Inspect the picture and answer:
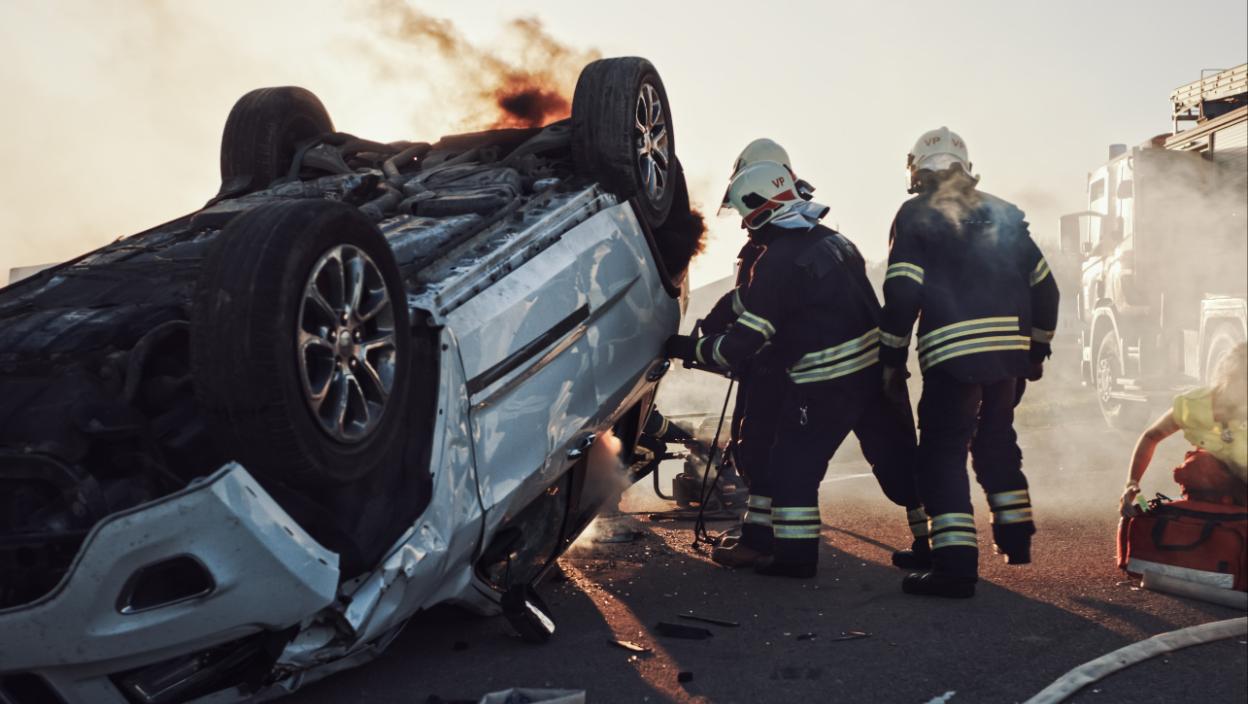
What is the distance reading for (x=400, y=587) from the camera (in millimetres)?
3553

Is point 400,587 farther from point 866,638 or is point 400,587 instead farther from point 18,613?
point 866,638

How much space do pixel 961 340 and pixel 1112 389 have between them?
8.96 m

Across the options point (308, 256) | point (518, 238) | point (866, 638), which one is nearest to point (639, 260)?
point (518, 238)

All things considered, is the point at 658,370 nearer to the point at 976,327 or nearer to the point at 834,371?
the point at 834,371

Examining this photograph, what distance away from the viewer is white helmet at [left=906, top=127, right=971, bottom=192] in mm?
5465

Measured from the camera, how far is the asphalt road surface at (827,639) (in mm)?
3770

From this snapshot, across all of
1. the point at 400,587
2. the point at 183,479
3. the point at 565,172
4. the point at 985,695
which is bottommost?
the point at 985,695

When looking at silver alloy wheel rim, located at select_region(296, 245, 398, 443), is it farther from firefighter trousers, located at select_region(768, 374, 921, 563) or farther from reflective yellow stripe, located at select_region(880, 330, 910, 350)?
reflective yellow stripe, located at select_region(880, 330, 910, 350)

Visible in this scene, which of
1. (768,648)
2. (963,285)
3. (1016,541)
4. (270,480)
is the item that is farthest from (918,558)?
(270,480)

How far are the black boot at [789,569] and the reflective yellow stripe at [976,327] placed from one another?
114 cm

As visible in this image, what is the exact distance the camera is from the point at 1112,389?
13.2m

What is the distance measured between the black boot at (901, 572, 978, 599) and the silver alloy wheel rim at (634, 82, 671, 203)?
6.70 ft

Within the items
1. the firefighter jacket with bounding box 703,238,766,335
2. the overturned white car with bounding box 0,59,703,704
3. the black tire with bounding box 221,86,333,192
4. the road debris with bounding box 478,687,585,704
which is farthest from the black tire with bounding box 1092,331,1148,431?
the road debris with bounding box 478,687,585,704

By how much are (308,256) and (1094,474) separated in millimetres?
7295
